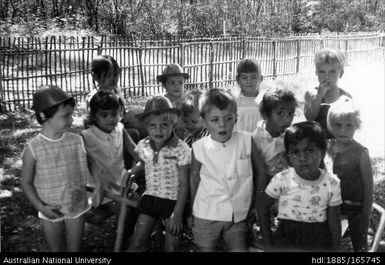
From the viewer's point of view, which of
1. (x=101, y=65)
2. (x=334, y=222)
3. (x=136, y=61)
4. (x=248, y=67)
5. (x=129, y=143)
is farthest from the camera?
(x=136, y=61)

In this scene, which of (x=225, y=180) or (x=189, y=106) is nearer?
(x=225, y=180)

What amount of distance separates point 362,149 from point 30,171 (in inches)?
94.9

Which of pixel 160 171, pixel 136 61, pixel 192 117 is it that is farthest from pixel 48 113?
pixel 136 61

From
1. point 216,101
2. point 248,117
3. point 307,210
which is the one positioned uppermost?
point 216,101

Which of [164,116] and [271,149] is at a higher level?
[164,116]

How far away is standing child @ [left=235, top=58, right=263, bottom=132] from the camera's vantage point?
14.9ft

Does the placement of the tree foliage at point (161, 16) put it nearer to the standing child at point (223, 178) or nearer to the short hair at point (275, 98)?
the short hair at point (275, 98)

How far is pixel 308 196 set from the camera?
3.08 metres

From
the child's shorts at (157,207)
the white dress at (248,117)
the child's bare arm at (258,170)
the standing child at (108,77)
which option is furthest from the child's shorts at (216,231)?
the standing child at (108,77)

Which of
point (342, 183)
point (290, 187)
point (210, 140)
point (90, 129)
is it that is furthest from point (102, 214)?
point (342, 183)

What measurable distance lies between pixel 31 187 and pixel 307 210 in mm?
1919

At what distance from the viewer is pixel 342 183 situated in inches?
140

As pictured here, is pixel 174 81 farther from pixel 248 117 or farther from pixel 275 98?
pixel 275 98

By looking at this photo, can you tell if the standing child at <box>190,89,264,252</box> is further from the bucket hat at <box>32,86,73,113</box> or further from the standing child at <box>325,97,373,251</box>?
the bucket hat at <box>32,86,73,113</box>
